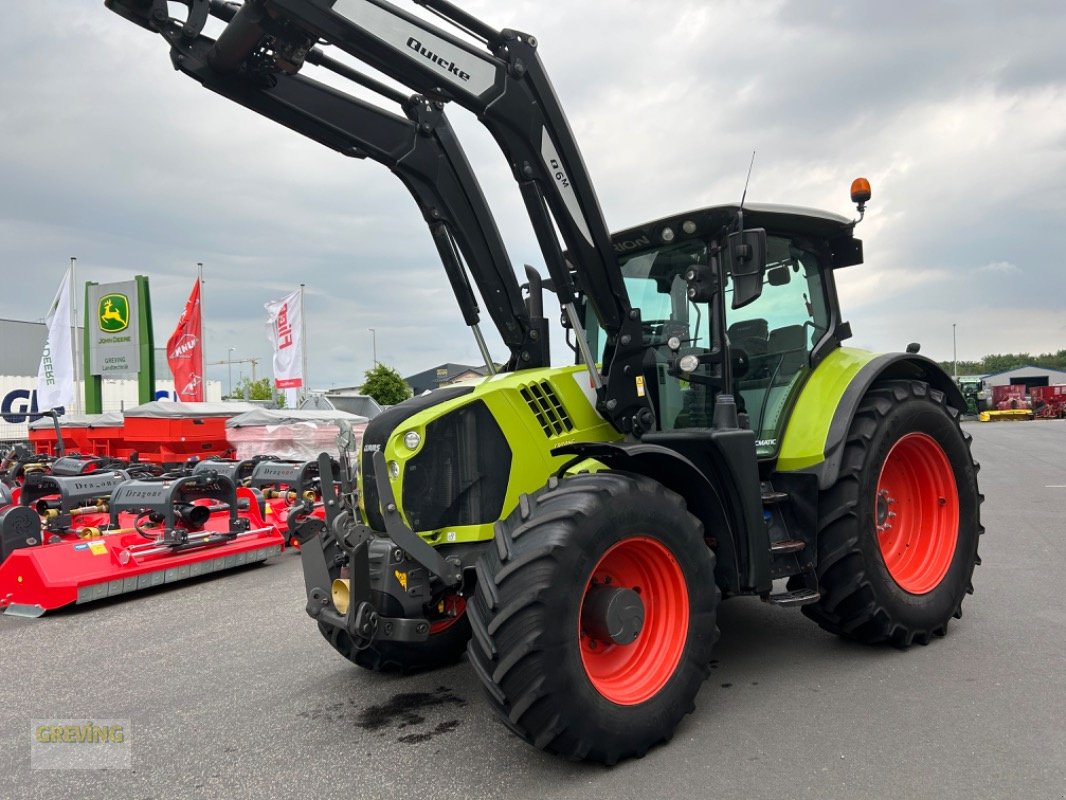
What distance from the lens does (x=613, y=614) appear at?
11.1 feet

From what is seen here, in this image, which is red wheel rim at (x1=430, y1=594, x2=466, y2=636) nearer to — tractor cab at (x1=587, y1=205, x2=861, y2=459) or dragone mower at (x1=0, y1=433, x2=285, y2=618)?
tractor cab at (x1=587, y1=205, x2=861, y2=459)

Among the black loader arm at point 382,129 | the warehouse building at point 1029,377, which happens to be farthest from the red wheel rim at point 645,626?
the warehouse building at point 1029,377

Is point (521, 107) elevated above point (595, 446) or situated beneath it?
elevated above

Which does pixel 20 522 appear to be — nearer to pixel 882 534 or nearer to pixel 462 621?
pixel 462 621

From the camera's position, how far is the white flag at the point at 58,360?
1945cm

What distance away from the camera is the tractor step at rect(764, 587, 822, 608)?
13.3 ft

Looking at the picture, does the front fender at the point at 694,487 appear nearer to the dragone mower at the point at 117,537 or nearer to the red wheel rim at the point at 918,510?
the red wheel rim at the point at 918,510

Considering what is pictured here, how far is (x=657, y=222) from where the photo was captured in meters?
4.48

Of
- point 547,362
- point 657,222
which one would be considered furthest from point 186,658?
point 657,222

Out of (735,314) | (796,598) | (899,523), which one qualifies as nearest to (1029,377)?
(899,523)

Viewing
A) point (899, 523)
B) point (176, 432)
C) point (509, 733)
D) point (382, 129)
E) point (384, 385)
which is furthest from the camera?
point (384, 385)

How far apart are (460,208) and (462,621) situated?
2381 mm

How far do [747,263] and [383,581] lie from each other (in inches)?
92.9

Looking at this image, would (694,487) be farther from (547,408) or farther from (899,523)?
(899,523)
